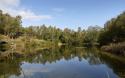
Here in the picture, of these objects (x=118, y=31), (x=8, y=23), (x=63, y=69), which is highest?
(x=8, y=23)

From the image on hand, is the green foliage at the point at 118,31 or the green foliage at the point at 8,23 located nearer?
the green foliage at the point at 118,31

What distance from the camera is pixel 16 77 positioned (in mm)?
22422

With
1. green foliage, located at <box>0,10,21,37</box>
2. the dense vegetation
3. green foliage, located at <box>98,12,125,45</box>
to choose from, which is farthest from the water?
green foliage, located at <box>0,10,21,37</box>

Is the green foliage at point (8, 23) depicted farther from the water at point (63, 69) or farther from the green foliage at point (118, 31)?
the water at point (63, 69)

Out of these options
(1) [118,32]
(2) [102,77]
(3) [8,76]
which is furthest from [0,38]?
(2) [102,77]

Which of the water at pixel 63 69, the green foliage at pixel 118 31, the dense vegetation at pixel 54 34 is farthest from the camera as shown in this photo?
the dense vegetation at pixel 54 34

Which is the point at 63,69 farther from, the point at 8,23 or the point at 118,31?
the point at 8,23

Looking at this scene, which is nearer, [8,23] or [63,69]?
[63,69]

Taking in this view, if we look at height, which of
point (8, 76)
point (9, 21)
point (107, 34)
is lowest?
point (8, 76)

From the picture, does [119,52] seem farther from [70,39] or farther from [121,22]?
[70,39]

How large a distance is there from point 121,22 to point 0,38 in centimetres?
4433

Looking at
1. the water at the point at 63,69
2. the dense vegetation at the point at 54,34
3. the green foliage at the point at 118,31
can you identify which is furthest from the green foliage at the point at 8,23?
the water at the point at 63,69

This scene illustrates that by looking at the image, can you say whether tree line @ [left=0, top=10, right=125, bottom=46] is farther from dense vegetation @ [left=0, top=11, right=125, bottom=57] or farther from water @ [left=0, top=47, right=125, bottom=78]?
water @ [left=0, top=47, right=125, bottom=78]

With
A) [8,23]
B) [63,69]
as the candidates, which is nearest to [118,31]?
[8,23]
